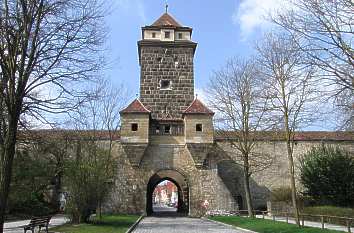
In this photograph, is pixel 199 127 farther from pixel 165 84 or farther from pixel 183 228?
pixel 183 228

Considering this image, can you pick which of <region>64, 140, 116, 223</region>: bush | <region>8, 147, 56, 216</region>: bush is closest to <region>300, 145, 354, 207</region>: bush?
<region>64, 140, 116, 223</region>: bush

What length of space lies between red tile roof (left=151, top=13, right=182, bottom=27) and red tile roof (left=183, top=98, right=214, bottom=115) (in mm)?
7452

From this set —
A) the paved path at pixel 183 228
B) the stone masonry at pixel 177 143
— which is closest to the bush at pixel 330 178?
the stone masonry at pixel 177 143

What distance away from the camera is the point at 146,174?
32.3 m

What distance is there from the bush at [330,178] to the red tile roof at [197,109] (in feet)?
28.8

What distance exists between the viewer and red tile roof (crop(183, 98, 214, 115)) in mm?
32888

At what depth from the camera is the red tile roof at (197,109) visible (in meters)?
32.9

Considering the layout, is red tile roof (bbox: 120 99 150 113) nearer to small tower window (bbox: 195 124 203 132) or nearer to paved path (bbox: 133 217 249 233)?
small tower window (bbox: 195 124 203 132)

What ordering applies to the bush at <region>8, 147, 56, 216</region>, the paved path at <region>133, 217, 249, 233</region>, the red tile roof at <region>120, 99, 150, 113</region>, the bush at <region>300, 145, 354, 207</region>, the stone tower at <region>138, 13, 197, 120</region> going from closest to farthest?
the paved path at <region>133, 217, 249, 233</region>
the bush at <region>8, 147, 56, 216</region>
the bush at <region>300, 145, 354, 207</region>
the red tile roof at <region>120, 99, 150, 113</region>
the stone tower at <region>138, 13, 197, 120</region>

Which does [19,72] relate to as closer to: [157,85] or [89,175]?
[89,175]

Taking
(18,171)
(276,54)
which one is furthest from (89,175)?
(276,54)

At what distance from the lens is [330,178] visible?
31.0 meters

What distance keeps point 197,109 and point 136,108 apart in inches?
190

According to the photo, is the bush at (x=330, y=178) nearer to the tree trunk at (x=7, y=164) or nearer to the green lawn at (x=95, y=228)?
the green lawn at (x=95, y=228)
